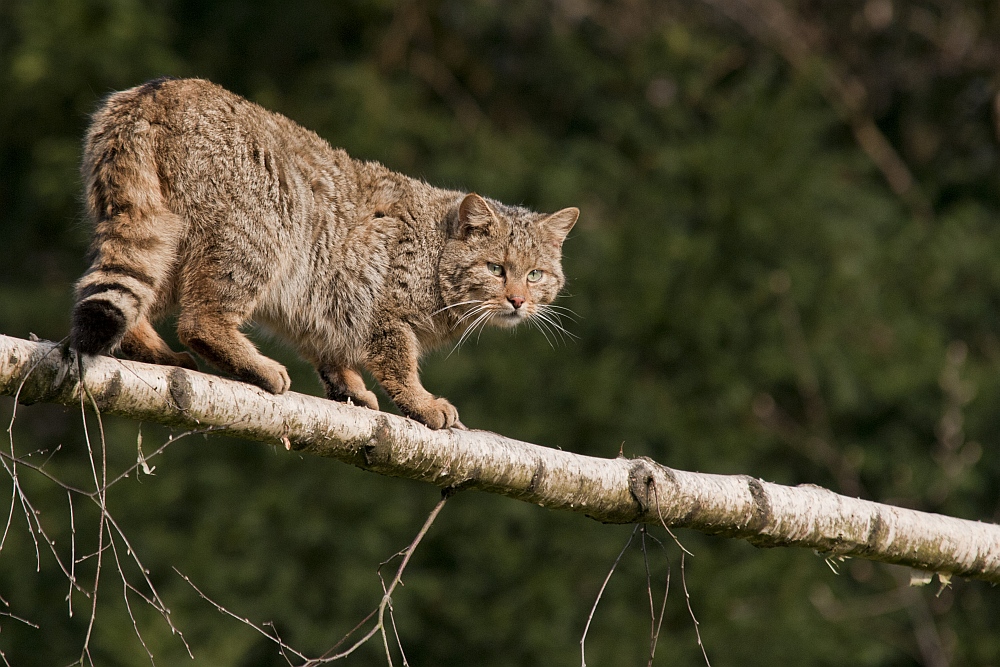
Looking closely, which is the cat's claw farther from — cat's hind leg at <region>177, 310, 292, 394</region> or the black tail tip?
the black tail tip

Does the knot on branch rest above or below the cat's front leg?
below

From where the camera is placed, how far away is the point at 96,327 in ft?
11.8

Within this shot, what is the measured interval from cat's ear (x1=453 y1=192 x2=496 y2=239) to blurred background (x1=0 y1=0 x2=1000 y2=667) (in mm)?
5533

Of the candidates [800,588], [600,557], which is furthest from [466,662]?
[800,588]

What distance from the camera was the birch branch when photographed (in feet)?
11.7

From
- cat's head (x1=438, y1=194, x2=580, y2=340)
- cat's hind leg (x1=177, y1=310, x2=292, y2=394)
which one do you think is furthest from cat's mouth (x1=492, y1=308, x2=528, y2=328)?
cat's hind leg (x1=177, y1=310, x2=292, y2=394)

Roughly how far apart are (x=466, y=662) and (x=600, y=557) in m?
1.68

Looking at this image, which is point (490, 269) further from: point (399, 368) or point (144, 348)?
point (144, 348)

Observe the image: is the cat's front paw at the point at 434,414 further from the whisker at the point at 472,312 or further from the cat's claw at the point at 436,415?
the whisker at the point at 472,312

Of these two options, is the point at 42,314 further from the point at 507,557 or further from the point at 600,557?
the point at 600,557

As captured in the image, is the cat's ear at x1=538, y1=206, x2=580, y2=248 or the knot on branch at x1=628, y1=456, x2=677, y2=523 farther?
the cat's ear at x1=538, y1=206, x2=580, y2=248

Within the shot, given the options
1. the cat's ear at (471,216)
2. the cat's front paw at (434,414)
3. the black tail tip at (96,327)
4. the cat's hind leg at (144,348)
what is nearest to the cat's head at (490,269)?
the cat's ear at (471,216)

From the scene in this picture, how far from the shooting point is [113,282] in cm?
411

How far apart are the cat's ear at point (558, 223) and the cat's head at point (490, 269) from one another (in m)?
0.18
